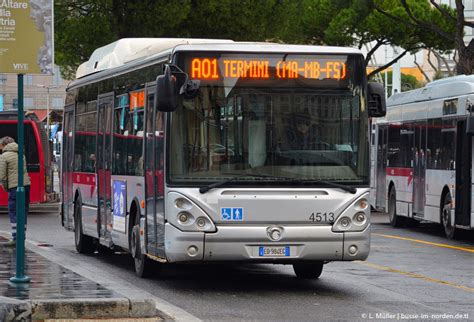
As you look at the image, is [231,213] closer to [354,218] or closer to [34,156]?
[354,218]

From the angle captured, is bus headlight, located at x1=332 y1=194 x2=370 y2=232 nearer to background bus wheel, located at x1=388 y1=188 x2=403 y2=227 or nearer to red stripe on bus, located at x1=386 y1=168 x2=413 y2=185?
red stripe on bus, located at x1=386 y1=168 x2=413 y2=185

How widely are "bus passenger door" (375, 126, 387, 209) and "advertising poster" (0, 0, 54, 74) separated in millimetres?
17978

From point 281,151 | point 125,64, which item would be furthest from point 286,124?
point 125,64

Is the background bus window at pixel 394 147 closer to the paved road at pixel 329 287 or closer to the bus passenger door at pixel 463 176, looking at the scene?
the bus passenger door at pixel 463 176

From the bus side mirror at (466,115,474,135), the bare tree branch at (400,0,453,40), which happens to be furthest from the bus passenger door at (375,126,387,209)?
the bus side mirror at (466,115,474,135)

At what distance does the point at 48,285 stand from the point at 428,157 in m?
14.3

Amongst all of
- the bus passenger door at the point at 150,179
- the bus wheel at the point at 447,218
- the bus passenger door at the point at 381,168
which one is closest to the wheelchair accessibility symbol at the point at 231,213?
the bus passenger door at the point at 150,179

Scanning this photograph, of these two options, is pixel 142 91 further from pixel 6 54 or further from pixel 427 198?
pixel 427 198

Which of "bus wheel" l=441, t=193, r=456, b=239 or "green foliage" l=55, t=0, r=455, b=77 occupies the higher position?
"green foliage" l=55, t=0, r=455, b=77

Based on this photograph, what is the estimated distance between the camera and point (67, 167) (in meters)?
22.6

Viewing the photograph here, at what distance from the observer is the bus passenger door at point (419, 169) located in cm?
2736

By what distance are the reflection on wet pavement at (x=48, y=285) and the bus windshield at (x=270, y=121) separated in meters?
1.65

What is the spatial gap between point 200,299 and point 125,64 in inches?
192

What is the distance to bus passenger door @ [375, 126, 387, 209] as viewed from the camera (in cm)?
3127
